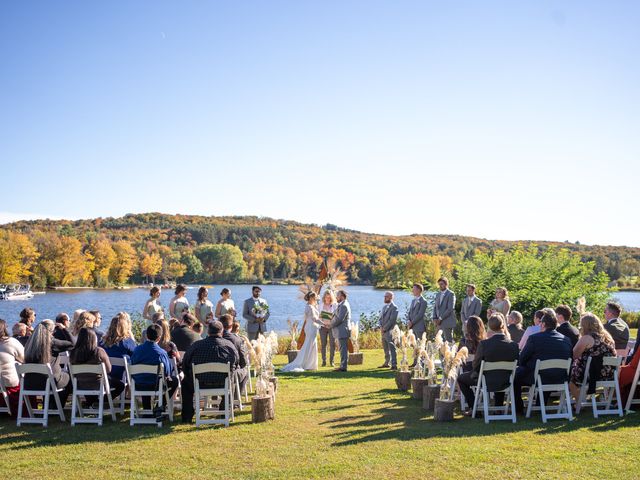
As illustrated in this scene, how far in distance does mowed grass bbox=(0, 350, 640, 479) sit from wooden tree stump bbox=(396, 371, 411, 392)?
167 centimetres

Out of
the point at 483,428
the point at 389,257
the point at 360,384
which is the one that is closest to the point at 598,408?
the point at 483,428

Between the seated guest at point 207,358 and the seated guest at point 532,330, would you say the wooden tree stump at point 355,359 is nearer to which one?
the seated guest at point 532,330

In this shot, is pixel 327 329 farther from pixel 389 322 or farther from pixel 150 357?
pixel 150 357

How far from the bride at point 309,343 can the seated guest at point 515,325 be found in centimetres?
468

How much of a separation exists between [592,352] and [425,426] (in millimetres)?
2595

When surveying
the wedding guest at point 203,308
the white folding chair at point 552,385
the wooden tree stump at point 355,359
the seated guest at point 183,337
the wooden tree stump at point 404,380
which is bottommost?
the wooden tree stump at point 355,359

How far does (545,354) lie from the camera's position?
8.00 meters

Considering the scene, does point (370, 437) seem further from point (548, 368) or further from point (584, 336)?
point (584, 336)

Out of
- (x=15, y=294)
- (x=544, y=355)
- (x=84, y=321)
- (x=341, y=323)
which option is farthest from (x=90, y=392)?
(x=15, y=294)

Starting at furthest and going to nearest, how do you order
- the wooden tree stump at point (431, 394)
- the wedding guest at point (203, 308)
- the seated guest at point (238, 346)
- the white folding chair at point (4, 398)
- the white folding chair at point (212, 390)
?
1. the wedding guest at point (203, 308)
2. the seated guest at point (238, 346)
3. the wooden tree stump at point (431, 394)
4. the white folding chair at point (4, 398)
5. the white folding chair at point (212, 390)

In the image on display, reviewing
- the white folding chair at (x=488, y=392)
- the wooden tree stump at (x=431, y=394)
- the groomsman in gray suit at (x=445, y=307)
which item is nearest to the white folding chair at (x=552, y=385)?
the white folding chair at (x=488, y=392)

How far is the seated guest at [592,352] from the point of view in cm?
818

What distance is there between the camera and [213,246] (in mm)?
90125

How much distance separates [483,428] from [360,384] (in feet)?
13.4
